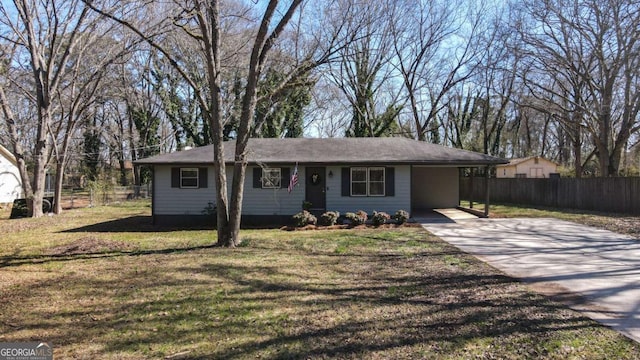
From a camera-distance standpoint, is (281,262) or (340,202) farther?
(340,202)

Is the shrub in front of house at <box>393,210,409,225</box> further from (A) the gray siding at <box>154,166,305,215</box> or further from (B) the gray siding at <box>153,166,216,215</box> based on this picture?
(B) the gray siding at <box>153,166,216,215</box>

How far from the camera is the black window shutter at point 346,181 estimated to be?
14695 millimetres

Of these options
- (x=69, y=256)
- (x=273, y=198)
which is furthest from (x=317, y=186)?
(x=69, y=256)

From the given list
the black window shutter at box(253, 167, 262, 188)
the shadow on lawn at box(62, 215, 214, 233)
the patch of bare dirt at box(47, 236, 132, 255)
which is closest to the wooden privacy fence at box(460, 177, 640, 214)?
the black window shutter at box(253, 167, 262, 188)

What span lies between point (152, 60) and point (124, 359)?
3080 cm

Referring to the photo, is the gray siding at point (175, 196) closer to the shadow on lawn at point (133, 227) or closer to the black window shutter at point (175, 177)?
the black window shutter at point (175, 177)

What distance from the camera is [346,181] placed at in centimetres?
Answer: 1471

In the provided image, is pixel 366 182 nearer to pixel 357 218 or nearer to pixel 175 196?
pixel 357 218

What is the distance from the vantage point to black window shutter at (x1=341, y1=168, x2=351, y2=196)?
1470 cm

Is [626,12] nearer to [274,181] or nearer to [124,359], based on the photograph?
[274,181]


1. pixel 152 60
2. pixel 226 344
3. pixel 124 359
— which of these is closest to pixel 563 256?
pixel 226 344

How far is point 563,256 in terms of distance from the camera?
26.6ft

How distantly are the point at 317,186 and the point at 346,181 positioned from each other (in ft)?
3.59

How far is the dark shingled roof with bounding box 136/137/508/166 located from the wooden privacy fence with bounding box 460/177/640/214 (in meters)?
3.82
